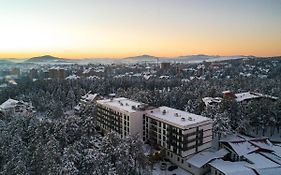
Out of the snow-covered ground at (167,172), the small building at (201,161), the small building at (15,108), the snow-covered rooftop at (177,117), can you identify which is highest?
the snow-covered rooftop at (177,117)

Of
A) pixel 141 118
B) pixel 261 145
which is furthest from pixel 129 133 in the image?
pixel 261 145

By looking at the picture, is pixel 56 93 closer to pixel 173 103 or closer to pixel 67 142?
pixel 173 103

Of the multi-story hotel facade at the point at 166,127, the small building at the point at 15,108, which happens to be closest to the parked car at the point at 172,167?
the multi-story hotel facade at the point at 166,127

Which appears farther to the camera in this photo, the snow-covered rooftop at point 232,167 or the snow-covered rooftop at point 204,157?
the snow-covered rooftop at point 204,157

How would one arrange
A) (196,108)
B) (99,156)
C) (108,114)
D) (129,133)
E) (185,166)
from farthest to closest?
(196,108)
(108,114)
(129,133)
(185,166)
(99,156)

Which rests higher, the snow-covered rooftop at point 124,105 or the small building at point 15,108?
the snow-covered rooftop at point 124,105

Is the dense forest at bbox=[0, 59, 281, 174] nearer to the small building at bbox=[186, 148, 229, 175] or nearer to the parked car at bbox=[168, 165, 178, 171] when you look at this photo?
the parked car at bbox=[168, 165, 178, 171]

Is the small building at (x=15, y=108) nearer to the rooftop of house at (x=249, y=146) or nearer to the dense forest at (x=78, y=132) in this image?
the dense forest at (x=78, y=132)
